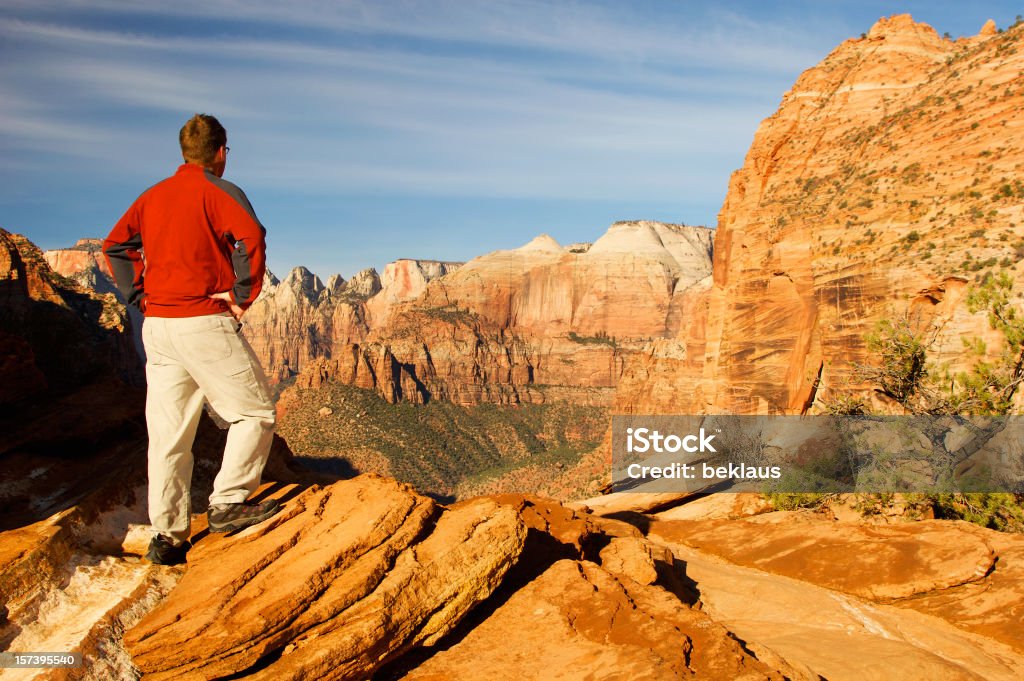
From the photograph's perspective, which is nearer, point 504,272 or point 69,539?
point 69,539

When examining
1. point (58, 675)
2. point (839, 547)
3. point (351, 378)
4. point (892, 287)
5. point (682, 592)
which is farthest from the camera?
point (351, 378)

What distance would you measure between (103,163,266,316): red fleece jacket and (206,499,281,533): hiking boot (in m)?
1.80

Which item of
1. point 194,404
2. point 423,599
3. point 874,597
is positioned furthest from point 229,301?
point 874,597

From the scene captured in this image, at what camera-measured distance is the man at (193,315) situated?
5652 millimetres

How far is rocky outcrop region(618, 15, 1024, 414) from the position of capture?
85.1ft

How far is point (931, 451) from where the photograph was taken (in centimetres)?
1711

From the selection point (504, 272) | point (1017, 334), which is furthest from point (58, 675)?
point (504, 272)

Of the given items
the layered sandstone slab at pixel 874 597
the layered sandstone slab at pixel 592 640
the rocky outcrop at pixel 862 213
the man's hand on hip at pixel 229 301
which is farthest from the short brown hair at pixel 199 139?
the rocky outcrop at pixel 862 213

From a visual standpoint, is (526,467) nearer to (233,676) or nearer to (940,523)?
(940,523)

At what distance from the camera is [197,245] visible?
5715mm

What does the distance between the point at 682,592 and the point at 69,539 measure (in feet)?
21.3

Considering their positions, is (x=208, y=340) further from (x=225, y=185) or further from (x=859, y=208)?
(x=859, y=208)

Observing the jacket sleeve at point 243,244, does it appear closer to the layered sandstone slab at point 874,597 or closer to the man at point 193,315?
the man at point 193,315

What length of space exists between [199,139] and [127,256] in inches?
48.1
